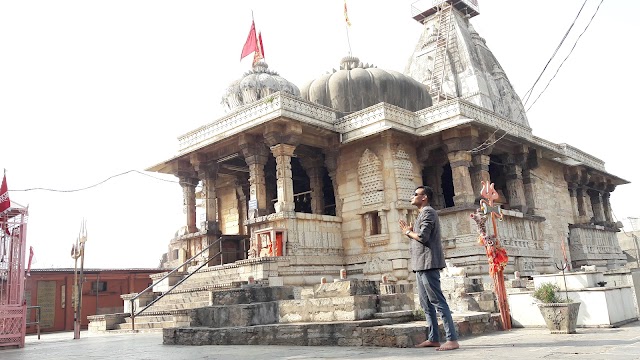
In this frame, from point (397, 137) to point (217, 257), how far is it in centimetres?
651

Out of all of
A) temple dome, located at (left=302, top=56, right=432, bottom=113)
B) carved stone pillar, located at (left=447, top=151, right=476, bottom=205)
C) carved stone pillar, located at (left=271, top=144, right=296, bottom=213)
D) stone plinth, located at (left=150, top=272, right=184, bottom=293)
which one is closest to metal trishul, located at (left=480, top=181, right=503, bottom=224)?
carved stone pillar, located at (left=271, top=144, right=296, bottom=213)

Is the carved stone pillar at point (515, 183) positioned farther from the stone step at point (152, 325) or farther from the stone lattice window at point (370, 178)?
the stone step at point (152, 325)

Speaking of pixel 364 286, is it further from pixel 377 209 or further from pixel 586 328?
pixel 377 209

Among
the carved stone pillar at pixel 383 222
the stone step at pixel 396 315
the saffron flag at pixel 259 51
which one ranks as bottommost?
the stone step at pixel 396 315

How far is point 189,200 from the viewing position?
17.0 meters

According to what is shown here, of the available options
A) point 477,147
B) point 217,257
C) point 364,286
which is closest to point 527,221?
point 477,147

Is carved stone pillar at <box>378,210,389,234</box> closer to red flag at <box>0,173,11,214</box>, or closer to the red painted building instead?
red flag at <box>0,173,11,214</box>

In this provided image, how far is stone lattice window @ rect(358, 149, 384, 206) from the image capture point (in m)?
14.6

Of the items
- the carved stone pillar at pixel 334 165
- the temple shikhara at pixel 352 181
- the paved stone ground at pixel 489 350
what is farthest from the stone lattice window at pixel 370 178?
the paved stone ground at pixel 489 350

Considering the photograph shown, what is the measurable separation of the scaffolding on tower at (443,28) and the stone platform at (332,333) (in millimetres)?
19494

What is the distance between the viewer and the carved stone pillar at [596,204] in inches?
942

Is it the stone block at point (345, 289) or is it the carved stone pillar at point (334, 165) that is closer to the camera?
the stone block at point (345, 289)

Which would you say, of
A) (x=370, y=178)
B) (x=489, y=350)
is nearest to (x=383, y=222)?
(x=370, y=178)

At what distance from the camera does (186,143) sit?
54.0 feet
